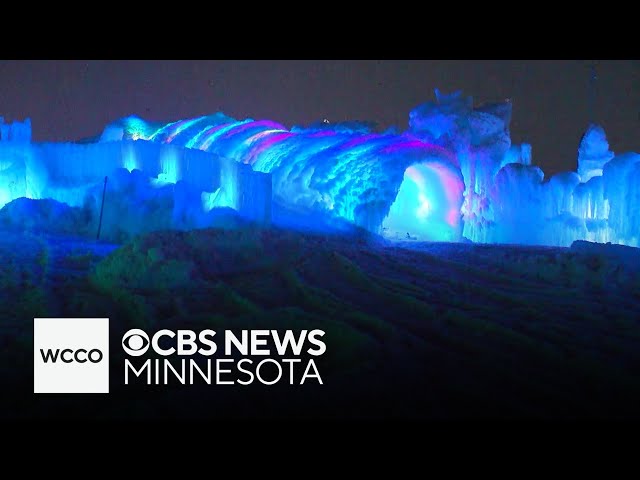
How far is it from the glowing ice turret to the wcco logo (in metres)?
19.5

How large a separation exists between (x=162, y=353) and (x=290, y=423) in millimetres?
2009

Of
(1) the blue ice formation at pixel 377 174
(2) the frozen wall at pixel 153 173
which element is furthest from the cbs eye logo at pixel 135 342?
(2) the frozen wall at pixel 153 173

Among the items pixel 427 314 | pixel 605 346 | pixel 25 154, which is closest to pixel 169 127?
pixel 25 154

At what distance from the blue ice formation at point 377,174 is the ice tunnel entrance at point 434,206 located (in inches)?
1.9

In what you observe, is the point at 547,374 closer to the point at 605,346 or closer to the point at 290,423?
the point at 605,346

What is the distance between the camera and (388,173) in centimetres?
1755

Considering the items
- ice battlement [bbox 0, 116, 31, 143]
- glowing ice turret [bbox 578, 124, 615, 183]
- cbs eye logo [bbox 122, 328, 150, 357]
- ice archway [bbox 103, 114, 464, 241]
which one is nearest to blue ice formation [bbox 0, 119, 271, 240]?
ice battlement [bbox 0, 116, 31, 143]

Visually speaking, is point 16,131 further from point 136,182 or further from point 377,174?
A: point 377,174

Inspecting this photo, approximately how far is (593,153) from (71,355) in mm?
20636

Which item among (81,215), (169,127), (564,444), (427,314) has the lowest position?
(564,444)

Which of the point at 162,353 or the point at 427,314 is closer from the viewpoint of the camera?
the point at 162,353

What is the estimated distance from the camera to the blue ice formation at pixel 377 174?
50.3 feet

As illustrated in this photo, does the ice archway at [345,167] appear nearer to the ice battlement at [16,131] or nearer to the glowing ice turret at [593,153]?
the ice battlement at [16,131]

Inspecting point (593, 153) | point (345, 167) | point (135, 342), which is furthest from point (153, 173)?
point (593, 153)
